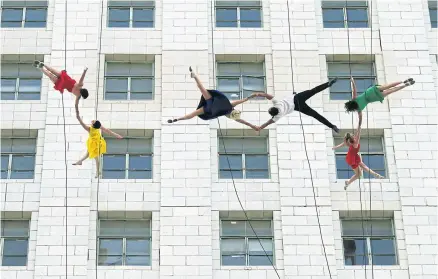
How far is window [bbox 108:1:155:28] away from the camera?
98.1 ft

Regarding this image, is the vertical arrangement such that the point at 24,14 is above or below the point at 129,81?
above

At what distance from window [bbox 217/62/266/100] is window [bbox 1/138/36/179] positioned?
600 cm

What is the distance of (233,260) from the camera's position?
26406mm

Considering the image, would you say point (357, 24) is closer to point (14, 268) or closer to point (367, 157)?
point (367, 157)

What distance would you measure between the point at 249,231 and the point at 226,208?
973 mm

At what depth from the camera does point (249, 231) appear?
26922 millimetres

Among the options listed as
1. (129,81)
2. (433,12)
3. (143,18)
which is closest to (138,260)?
(129,81)

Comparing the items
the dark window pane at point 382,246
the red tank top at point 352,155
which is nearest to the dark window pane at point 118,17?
the red tank top at point 352,155

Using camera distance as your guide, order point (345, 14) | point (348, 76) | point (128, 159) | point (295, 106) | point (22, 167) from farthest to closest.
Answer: point (345, 14), point (348, 76), point (128, 159), point (22, 167), point (295, 106)

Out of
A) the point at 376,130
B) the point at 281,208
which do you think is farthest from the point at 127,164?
the point at 376,130

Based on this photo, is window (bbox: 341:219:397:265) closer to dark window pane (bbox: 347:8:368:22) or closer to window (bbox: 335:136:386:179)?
window (bbox: 335:136:386:179)

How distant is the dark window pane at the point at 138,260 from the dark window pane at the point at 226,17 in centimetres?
799

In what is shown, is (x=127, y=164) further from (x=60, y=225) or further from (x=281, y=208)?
(x=281, y=208)

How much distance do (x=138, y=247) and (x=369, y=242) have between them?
21.4ft
